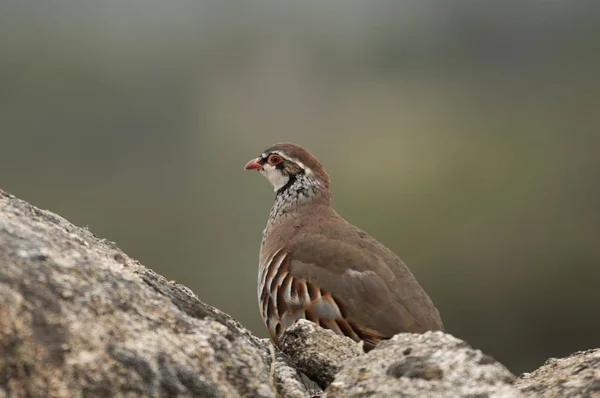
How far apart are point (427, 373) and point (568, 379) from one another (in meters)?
0.69

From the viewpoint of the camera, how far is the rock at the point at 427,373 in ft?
10.1

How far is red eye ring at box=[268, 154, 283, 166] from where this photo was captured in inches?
270

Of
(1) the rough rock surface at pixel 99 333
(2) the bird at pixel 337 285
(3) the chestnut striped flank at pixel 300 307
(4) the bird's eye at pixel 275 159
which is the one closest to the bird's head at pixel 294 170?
(4) the bird's eye at pixel 275 159

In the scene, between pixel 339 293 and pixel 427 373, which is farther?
pixel 339 293

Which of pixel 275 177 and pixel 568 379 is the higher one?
pixel 275 177

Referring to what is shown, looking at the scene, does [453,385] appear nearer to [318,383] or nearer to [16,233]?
[318,383]

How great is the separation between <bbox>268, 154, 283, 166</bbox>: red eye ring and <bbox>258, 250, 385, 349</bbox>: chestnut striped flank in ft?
4.23

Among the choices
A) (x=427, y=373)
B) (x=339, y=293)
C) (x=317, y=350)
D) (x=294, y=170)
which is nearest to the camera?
(x=427, y=373)

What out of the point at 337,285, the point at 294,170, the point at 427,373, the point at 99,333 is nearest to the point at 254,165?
the point at 294,170

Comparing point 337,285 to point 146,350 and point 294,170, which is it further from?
point 146,350

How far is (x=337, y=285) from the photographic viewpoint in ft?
17.8

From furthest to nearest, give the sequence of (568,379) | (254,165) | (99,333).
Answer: (254,165) → (568,379) → (99,333)

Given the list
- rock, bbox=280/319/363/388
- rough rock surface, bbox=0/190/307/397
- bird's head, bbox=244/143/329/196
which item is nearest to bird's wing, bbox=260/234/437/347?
bird's head, bbox=244/143/329/196

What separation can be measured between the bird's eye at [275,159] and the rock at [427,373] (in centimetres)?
357
